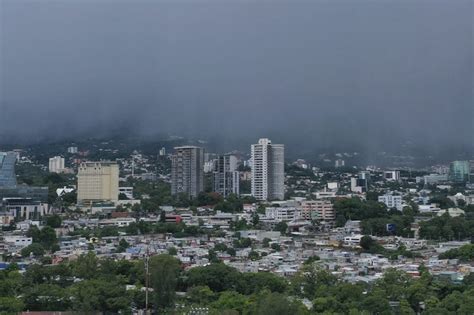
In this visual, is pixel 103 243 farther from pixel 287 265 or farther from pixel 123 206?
pixel 123 206

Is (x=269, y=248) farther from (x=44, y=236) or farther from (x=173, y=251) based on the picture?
(x=44, y=236)

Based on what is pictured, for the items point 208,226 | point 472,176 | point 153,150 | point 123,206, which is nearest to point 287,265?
point 208,226

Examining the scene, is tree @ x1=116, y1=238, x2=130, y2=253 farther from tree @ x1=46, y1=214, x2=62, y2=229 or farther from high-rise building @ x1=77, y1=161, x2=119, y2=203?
high-rise building @ x1=77, y1=161, x2=119, y2=203

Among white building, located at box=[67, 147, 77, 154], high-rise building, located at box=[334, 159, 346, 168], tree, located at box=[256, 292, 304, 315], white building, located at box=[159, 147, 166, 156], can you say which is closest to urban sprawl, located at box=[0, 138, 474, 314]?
tree, located at box=[256, 292, 304, 315]

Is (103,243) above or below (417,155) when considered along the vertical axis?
below

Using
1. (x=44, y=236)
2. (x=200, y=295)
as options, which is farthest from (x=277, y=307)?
(x=44, y=236)

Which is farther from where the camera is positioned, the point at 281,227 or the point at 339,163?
the point at 339,163

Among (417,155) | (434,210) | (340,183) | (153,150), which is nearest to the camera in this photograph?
(434,210)
